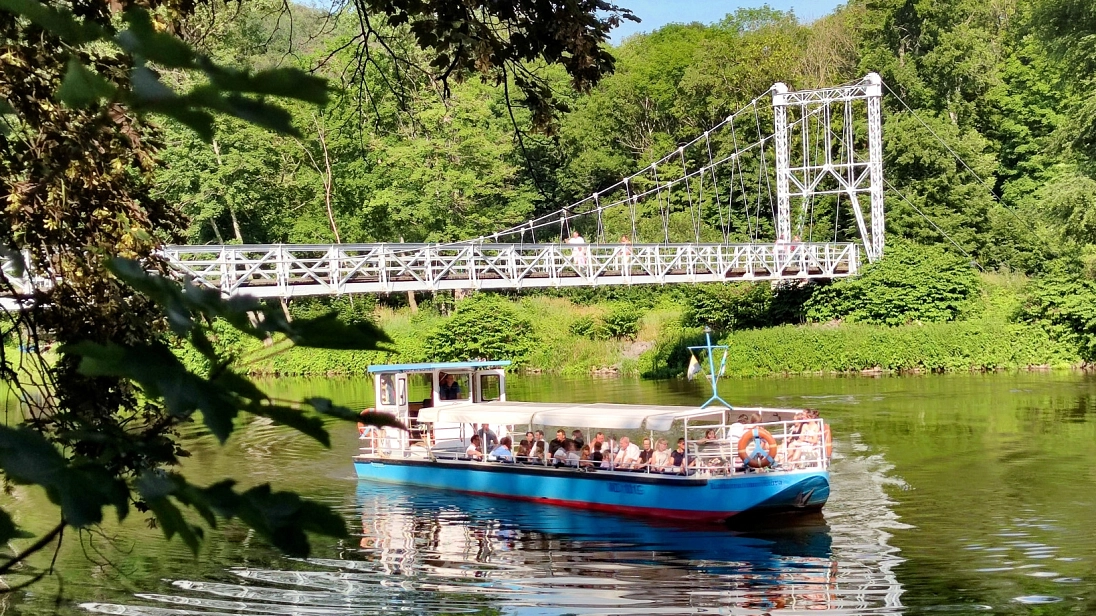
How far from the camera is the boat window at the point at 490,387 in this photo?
68.2ft

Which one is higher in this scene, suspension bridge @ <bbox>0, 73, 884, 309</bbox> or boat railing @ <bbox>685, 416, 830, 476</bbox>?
suspension bridge @ <bbox>0, 73, 884, 309</bbox>

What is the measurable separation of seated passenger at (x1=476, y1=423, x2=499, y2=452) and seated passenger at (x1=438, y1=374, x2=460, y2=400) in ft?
6.64

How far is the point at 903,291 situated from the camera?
115 ft

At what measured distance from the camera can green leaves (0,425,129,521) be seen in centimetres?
140

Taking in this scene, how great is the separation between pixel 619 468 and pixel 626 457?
0.63 ft

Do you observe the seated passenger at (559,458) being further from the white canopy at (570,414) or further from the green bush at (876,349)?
the green bush at (876,349)

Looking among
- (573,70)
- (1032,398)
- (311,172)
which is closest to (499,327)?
(311,172)

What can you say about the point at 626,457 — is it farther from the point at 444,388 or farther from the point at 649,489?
the point at 444,388

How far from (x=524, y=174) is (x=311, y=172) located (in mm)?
7921

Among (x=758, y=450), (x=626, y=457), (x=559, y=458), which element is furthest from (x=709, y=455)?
(x=559, y=458)

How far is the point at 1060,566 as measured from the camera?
11672 mm

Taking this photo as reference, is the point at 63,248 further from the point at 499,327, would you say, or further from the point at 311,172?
the point at 311,172

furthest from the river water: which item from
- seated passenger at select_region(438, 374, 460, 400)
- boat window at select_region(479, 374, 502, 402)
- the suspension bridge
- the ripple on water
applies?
the suspension bridge

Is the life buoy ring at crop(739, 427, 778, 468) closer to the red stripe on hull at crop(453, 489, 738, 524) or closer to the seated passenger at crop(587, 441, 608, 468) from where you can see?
the red stripe on hull at crop(453, 489, 738, 524)
